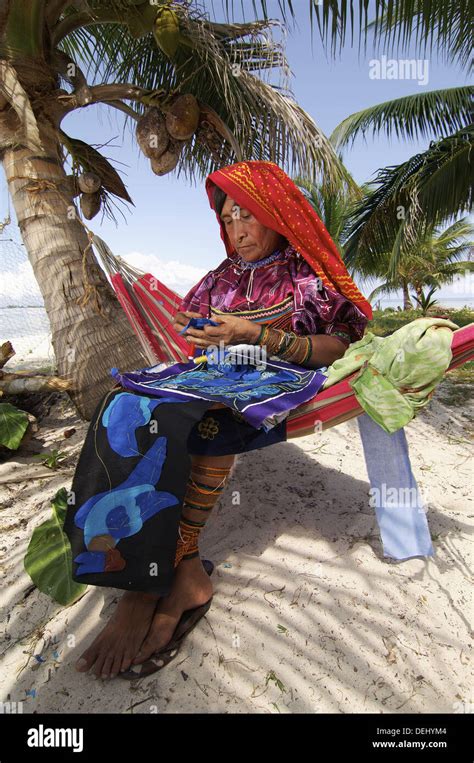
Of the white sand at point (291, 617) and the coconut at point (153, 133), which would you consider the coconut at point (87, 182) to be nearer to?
the coconut at point (153, 133)

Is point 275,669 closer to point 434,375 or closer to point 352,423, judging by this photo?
point 434,375

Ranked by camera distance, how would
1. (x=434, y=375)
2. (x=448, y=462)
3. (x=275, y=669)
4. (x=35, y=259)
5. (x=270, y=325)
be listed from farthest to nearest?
(x=35, y=259), (x=448, y=462), (x=270, y=325), (x=434, y=375), (x=275, y=669)

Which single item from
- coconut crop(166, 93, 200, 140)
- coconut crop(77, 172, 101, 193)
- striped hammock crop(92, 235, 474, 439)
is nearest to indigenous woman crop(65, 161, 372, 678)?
striped hammock crop(92, 235, 474, 439)

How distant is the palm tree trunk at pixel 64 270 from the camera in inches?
106

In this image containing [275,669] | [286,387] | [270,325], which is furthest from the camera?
[270,325]

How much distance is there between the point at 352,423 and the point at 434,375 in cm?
155

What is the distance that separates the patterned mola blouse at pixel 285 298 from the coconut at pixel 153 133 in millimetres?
1298

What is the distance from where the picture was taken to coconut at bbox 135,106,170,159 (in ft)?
9.62

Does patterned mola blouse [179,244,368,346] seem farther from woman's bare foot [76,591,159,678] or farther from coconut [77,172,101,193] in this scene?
coconut [77,172,101,193]

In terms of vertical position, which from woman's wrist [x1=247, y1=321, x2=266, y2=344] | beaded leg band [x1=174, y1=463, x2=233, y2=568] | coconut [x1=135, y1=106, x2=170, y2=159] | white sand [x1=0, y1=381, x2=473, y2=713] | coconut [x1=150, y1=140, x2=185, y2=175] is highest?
coconut [x1=135, y1=106, x2=170, y2=159]

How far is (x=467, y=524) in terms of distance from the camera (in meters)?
1.99

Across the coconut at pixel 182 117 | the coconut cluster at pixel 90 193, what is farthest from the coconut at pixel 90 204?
the coconut at pixel 182 117

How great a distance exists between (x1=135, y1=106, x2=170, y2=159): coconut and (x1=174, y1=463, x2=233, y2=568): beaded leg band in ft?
7.60

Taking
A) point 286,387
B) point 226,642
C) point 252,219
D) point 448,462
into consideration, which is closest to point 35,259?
point 252,219
